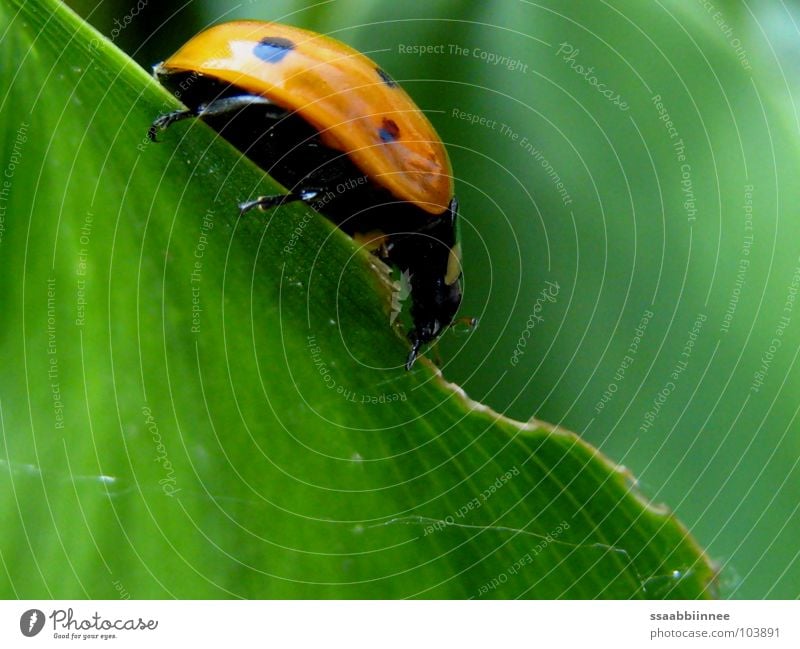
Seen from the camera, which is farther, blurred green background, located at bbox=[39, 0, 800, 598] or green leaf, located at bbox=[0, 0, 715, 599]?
blurred green background, located at bbox=[39, 0, 800, 598]

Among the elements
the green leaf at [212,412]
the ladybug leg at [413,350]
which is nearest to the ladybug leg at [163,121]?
the green leaf at [212,412]

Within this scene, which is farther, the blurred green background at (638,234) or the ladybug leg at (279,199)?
the blurred green background at (638,234)

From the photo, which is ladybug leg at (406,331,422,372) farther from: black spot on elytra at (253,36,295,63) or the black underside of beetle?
black spot on elytra at (253,36,295,63)

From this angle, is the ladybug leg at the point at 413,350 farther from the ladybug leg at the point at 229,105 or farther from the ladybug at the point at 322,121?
the ladybug leg at the point at 229,105
